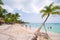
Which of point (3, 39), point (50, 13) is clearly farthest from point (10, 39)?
point (50, 13)

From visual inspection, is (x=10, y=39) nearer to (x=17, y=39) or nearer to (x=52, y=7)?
(x=17, y=39)

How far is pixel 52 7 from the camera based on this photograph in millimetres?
7461

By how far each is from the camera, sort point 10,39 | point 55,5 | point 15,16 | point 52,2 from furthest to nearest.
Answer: point 15,16 → point 55,5 → point 52,2 → point 10,39

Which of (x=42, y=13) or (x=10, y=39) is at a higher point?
(x=42, y=13)

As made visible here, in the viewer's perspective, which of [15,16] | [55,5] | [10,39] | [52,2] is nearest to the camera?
[10,39]

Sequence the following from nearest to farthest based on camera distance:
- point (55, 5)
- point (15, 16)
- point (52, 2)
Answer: point (52, 2)
point (55, 5)
point (15, 16)

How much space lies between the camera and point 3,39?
463 centimetres

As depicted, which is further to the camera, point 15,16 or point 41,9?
point 15,16

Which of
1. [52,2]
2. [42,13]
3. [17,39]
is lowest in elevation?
[17,39]

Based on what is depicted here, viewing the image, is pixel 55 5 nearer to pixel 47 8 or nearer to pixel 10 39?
pixel 47 8

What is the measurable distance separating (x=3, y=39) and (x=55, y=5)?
3.55 m

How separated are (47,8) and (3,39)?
141 inches

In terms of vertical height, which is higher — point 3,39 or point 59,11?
point 59,11

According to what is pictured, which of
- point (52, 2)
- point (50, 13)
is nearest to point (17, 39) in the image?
point (52, 2)
